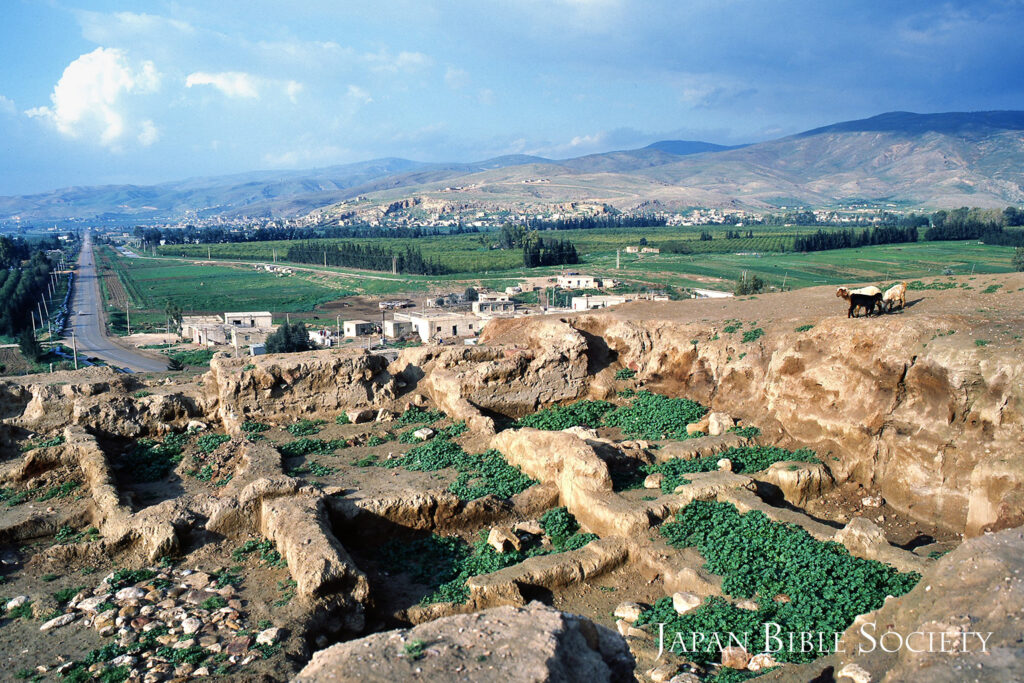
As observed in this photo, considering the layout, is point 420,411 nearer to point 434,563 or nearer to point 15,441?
point 434,563

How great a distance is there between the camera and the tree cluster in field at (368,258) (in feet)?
321

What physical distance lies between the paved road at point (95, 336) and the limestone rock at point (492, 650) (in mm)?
44557

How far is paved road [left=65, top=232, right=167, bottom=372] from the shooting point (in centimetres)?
4728

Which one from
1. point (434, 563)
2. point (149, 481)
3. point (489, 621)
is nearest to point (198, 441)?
point (149, 481)

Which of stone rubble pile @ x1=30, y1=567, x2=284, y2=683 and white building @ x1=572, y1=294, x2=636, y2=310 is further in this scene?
white building @ x1=572, y1=294, x2=636, y2=310

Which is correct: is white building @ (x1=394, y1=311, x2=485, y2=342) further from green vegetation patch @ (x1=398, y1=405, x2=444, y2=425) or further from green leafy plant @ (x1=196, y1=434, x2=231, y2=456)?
green leafy plant @ (x1=196, y1=434, x2=231, y2=456)

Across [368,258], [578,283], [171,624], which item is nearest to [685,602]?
[171,624]

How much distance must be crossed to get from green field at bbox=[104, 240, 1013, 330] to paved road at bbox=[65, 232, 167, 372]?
266 cm

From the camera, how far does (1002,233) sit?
258 ft

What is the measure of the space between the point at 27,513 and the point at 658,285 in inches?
2518

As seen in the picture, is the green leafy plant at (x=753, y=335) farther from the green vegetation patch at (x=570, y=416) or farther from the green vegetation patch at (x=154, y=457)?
the green vegetation patch at (x=154, y=457)

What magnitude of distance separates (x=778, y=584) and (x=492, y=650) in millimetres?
4840

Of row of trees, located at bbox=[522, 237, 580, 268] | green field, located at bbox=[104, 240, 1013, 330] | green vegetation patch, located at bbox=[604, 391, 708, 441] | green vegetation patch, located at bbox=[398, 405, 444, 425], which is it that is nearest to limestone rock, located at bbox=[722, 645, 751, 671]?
green vegetation patch, located at bbox=[604, 391, 708, 441]

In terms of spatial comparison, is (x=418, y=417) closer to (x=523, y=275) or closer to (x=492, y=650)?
(x=492, y=650)
